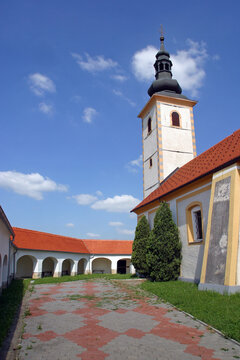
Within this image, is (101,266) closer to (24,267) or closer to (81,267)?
(81,267)

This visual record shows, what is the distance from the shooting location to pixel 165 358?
12.9 ft

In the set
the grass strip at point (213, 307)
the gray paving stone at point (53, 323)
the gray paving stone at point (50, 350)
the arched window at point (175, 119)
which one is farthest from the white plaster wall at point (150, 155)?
the gray paving stone at point (50, 350)

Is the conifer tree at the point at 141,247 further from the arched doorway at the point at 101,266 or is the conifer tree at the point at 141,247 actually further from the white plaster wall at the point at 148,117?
the arched doorway at the point at 101,266

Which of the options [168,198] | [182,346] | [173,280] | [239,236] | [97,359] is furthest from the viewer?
[168,198]

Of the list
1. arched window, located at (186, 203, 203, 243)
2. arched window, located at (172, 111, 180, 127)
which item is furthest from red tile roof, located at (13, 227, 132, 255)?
arched window, located at (172, 111, 180, 127)

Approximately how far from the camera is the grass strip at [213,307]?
17.0 feet

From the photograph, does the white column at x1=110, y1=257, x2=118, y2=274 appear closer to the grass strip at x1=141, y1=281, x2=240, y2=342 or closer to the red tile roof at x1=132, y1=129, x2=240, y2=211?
the red tile roof at x1=132, y1=129, x2=240, y2=211

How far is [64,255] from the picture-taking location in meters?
28.0

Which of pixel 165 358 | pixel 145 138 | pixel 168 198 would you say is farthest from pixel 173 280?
pixel 145 138

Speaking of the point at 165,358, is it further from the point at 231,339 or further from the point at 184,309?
the point at 184,309

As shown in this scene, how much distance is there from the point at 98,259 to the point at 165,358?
111ft

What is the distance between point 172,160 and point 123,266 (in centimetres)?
2204

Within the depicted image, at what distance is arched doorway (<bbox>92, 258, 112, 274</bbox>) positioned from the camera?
119 feet

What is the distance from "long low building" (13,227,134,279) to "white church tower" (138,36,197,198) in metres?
11.8
